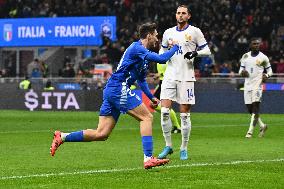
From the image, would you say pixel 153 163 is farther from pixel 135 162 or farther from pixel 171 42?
pixel 171 42

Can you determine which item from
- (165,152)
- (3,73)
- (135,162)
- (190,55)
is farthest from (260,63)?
(3,73)

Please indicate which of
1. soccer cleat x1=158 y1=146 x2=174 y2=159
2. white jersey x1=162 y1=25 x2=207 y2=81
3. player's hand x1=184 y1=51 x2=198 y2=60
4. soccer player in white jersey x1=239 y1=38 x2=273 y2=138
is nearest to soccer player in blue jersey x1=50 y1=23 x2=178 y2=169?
soccer cleat x1=158 y1=146 x2=174 y2=159

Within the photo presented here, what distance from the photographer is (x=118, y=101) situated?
1279 cm

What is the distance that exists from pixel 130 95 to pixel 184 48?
277 centimetres

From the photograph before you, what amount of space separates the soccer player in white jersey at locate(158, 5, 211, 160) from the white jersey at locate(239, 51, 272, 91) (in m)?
6.83

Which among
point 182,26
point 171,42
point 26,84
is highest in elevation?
point 182,26

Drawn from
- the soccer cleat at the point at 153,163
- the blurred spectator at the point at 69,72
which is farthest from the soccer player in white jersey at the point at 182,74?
the blurred spectator at the point at 69,72

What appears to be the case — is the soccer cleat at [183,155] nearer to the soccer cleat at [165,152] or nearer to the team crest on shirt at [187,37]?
the soccer cleat at [165,152]

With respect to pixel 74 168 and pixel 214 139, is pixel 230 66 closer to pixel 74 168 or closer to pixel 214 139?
pixel 214 139

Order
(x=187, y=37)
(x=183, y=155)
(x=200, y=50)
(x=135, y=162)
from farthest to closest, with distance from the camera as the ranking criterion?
(x=187, y=37)
(x=200, y=50)
(x=183, y=155)
(x=135, y=162)

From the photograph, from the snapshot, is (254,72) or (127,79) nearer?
(127,79)

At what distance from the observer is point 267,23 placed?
41094 millimetres

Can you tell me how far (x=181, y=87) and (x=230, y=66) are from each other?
24248 millimetres

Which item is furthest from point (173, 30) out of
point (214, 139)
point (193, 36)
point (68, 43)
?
point (68, 43)
